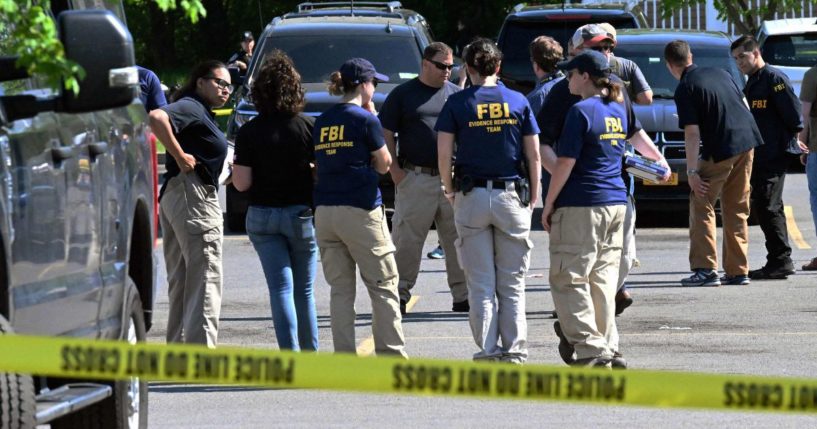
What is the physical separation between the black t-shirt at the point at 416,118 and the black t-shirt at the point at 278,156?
75.5 inches

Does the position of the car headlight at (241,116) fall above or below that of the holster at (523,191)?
below

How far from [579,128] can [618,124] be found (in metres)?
0.26

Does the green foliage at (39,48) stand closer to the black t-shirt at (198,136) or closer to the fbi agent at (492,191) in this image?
the fbi agent at (492,191)

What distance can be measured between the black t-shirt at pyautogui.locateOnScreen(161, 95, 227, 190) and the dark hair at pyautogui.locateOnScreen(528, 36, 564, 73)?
8.37 ft

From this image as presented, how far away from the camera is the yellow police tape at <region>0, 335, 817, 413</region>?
13.9ft

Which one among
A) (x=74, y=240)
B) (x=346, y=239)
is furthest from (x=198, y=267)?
(x=74, y=240)

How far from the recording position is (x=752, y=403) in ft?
13.9

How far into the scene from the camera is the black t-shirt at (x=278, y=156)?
8953 mm

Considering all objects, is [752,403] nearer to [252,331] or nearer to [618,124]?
[618,124]

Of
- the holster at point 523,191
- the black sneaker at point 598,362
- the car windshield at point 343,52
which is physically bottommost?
the black sneaker at point 598,362

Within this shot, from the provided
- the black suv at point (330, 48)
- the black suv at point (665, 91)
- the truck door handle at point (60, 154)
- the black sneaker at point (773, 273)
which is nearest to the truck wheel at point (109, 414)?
the truck door handle at point (60, 154)

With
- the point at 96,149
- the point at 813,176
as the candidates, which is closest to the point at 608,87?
the point at 96,149

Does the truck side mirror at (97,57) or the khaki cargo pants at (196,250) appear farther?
the khaki cargo pants at (196,250)

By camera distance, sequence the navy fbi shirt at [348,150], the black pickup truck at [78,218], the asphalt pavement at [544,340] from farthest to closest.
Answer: the navy fbi shirt at [348,150]
the asphalt pavement at [544,340]
the black pickup truck at [78,218]
